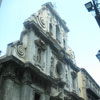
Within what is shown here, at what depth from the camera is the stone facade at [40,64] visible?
14328 mm

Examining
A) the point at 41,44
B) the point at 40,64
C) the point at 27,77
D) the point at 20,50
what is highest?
the point at 41,44

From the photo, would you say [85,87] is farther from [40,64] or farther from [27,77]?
[27,77]

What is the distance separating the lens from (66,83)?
21.0m

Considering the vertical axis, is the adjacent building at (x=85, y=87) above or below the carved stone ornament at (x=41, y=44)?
above

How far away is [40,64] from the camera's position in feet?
57.3

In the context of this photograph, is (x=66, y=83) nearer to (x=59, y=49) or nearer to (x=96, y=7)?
(x=59, y=49)

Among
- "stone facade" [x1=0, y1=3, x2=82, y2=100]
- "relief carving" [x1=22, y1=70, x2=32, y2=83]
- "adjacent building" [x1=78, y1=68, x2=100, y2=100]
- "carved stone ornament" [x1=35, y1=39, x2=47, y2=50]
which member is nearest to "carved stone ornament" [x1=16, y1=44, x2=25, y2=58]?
"stone facade" [x1=0, y1=3, x2=82, y2=100]

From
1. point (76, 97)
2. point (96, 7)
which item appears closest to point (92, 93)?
point (76, 97)

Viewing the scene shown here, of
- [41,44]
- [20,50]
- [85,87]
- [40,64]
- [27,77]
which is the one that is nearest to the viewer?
[27,77]

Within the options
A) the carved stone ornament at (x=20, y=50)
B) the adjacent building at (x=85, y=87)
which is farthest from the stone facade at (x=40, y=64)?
the adjacent building at (x=85, y=87)

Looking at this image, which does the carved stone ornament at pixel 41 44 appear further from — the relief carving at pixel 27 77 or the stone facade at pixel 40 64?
the relief carving at pixel 27 77

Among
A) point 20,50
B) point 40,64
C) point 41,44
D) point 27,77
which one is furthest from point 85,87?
point 20,50

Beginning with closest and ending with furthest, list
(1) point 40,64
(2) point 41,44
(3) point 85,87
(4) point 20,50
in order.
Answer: (4) point 20,50
(1) point 40,64
(2) point 41,44
(3) point 85,87

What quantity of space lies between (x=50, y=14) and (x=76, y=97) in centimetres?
909
